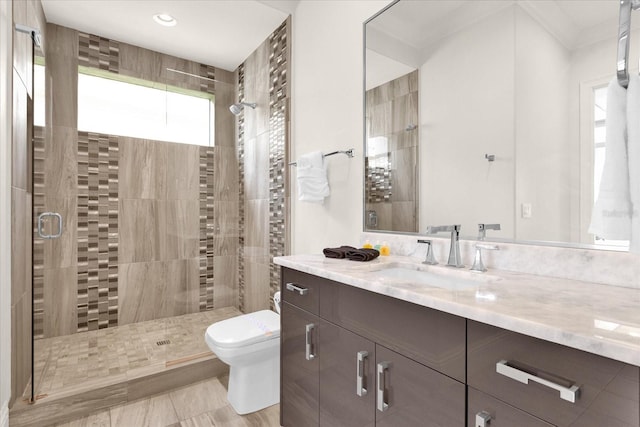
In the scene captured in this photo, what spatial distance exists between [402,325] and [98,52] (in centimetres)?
310

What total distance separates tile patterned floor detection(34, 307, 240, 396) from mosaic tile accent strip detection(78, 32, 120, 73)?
6.81 feet

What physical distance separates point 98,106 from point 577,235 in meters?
3.15

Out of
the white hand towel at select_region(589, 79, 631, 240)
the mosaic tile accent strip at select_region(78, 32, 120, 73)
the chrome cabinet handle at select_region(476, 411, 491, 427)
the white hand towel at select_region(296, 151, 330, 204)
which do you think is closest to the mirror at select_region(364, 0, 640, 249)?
the white hand towel at select_region(589, 79, 631, 240)

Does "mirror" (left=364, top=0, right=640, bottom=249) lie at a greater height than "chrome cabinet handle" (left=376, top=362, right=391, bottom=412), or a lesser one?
greater

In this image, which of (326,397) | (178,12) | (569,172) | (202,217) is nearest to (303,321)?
(326,397)

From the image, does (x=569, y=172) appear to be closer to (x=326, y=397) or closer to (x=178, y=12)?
(x=326, y=397)

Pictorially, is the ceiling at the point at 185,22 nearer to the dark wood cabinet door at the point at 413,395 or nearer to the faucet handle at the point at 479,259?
the faucet handle at the point at 479,259

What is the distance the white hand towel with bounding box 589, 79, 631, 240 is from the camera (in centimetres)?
87

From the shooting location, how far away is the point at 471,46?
53.4 inches

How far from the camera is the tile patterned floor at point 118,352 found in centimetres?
191

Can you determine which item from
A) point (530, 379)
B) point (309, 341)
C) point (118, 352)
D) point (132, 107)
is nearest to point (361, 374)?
point (309, 341)

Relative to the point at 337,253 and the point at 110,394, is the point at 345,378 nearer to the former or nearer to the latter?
the point at 337,253

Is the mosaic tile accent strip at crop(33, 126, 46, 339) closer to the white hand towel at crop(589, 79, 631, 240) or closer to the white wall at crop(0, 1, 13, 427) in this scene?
the white wall at crop(0, 1, 13, 427)

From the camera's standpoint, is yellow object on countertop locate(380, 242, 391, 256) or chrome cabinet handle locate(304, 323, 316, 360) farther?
yellow object on countertop locate(380, 242, 391, 256)
